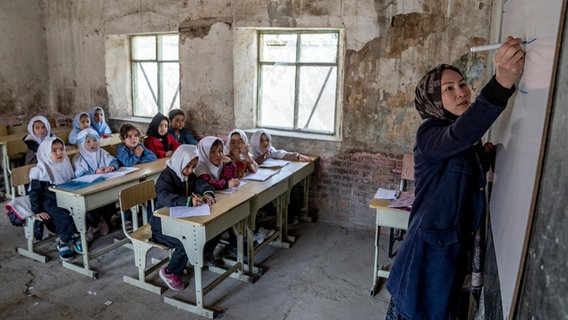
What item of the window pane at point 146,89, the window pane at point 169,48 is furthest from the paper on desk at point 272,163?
the window pane at point 146,89

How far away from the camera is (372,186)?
4.81 metres

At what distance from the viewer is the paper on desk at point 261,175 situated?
4.06m

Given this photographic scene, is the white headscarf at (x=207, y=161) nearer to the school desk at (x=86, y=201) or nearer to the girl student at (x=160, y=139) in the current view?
the school desk at (x=86, y=201)

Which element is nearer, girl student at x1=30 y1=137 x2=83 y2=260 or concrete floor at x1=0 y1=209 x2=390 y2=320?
concrete floor at x1=0 y1=209 x2=390 y2=320

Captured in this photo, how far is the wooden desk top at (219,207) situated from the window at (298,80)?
6.56ft

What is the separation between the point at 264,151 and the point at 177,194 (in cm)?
177

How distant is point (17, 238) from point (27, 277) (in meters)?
1.03

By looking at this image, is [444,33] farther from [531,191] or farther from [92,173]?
[92,173]

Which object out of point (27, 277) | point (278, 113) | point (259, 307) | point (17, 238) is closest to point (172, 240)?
point (259, 307)

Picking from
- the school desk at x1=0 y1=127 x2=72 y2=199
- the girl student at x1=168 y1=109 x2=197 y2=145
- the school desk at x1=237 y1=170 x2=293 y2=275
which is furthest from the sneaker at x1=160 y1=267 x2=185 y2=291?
the school desk at x1=0 y1=127 x2=72 y2=199

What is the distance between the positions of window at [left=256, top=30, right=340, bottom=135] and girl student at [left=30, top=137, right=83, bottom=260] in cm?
259

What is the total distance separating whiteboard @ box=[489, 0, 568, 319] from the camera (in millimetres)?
891

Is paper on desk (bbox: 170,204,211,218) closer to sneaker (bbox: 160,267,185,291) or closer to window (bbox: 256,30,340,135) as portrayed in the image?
sneaker (bbox: 160,267,185,291)

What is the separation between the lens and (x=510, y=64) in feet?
3.89
